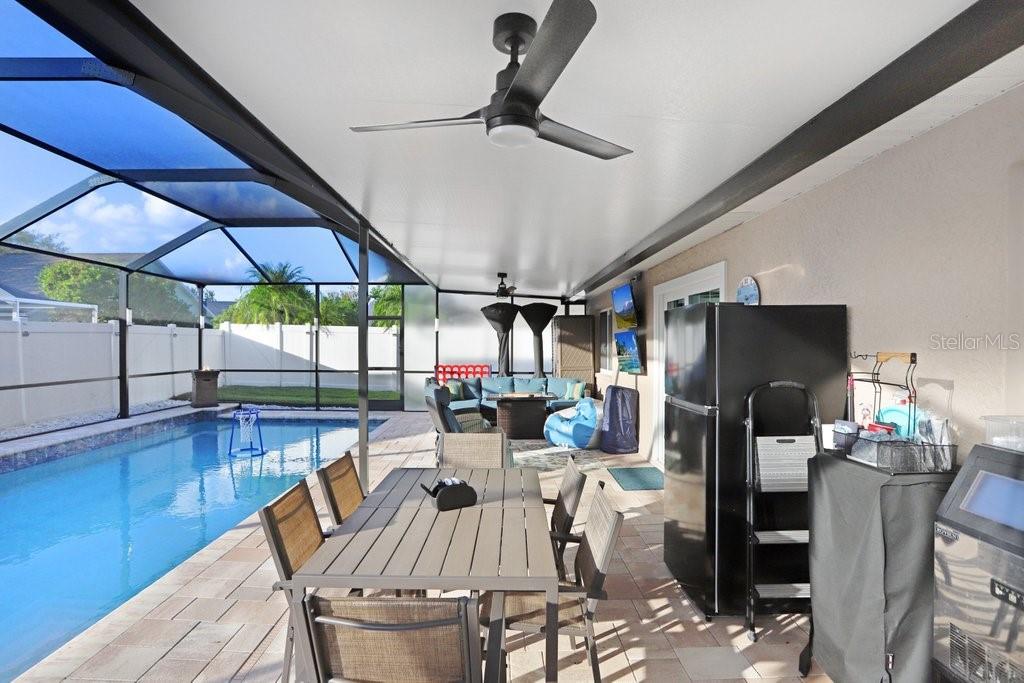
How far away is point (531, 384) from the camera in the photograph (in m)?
10.6

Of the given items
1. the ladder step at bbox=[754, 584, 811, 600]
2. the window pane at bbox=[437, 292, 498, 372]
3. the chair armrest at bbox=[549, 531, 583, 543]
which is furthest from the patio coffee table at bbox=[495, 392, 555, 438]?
the chair armrest at bbox=[549, 531, 583, 543]

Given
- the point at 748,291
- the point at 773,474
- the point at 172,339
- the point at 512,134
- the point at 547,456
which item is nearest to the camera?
the point at 512,134

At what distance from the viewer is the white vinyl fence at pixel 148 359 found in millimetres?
8906

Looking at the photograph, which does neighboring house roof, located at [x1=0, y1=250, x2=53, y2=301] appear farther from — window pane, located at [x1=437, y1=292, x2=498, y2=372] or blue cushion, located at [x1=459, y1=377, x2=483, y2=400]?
blue cushion, located at [x1=459, y1=377, x2=483, y2=400]

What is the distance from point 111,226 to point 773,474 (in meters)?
10.4

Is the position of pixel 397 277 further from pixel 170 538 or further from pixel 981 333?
pixel 981 333

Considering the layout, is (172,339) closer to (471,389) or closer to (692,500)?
(471,389)

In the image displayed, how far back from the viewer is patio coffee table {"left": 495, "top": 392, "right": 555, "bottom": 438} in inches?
340

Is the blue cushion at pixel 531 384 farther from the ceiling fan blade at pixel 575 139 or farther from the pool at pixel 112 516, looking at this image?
the ceiling fan blade at pixel 575 139

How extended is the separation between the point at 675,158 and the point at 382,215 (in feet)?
8.63

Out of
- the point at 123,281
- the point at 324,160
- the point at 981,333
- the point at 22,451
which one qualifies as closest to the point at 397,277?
the point at 123,281

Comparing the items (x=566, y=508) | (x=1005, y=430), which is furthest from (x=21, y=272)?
(x=1005, y=430)

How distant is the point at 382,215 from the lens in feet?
15.5

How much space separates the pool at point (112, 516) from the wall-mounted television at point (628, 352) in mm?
4456
